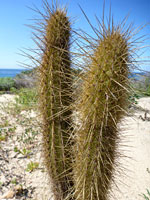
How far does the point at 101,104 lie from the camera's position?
93 centimetres

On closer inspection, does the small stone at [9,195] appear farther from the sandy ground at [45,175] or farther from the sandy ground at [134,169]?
the sandy ground at [134,169]

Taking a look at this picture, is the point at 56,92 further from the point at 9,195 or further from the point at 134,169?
the point at 134,169

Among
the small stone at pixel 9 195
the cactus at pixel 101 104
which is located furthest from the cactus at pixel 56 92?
the small stone at pixel 9 195

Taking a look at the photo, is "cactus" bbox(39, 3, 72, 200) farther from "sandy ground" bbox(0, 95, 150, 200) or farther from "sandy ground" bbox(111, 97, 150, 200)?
"sandy ground" bbox(111, 97, 150, 200)

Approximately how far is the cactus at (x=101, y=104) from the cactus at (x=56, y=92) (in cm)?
21

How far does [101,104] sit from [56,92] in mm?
425

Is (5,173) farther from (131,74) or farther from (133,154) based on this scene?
(131,74)

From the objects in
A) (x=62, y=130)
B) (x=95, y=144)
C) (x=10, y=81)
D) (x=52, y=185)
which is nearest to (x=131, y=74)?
(x=95, y=144)

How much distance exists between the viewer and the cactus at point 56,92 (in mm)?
1229

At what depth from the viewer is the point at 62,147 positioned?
1.28 m

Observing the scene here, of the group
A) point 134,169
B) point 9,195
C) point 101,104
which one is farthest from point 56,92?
point 134,169

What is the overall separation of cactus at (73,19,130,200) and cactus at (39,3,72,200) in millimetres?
215

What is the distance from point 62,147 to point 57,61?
60cm

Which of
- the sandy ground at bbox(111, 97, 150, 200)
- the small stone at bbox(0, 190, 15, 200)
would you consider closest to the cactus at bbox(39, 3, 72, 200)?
the sandy ground at bbox(111, 97, 150, 200)
